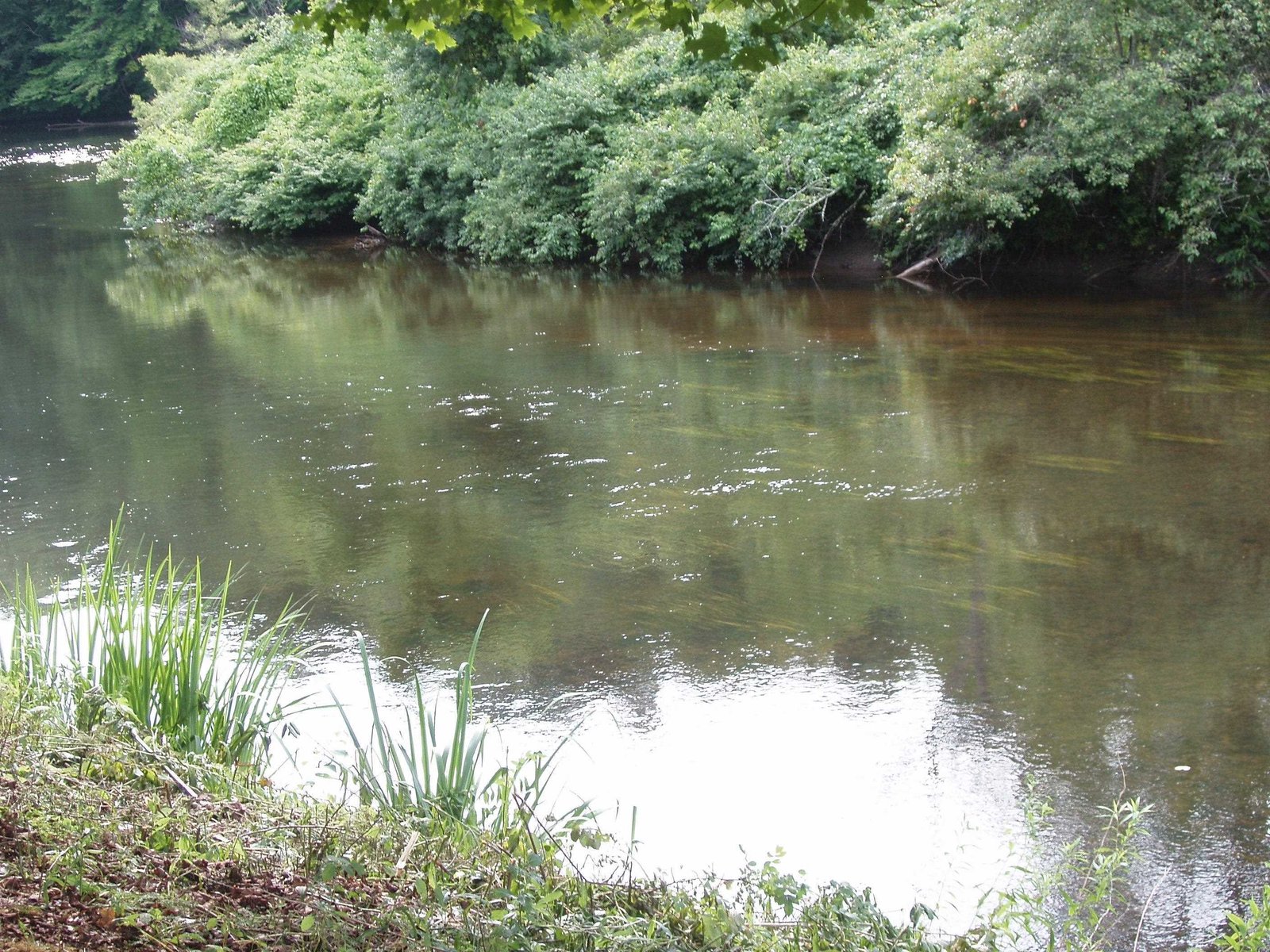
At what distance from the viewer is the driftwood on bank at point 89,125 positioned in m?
47.4

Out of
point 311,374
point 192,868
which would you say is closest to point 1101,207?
point 311,374

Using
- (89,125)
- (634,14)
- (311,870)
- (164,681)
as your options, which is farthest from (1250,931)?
(89,125)

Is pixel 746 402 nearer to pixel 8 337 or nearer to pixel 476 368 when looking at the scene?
pixel 476 368

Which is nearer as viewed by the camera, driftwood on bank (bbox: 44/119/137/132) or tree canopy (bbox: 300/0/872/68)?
tree canopy (bbox: 300/0/872/68)

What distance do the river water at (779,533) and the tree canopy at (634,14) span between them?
282cm

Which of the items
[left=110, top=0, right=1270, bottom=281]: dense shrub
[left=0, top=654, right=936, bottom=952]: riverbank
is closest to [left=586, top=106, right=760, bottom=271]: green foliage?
[left=110, top=0, right=1270, bottom=281]: dense shrub

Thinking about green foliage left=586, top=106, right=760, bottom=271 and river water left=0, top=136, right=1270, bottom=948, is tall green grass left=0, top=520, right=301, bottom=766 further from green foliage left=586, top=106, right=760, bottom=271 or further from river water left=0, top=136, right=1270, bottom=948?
green foliage left=586, top=106, right=760, bottom=271

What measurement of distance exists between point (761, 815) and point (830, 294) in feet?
38.4

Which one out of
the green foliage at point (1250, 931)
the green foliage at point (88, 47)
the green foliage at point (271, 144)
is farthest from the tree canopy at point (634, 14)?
the green foliage at point (88, 47)

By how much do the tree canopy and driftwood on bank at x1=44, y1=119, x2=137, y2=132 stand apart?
4554 cm

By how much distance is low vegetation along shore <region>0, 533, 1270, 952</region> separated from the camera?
Answer: 2.71 metres

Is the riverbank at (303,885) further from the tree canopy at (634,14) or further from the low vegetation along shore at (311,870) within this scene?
the tree canopy at (634,14)

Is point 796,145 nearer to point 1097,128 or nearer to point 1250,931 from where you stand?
point 1097,128

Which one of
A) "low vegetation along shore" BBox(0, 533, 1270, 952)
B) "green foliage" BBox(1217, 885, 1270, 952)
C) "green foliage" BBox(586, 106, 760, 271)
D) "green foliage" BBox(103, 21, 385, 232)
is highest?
"green foliage" BBox(103, 21, 385, 232)
